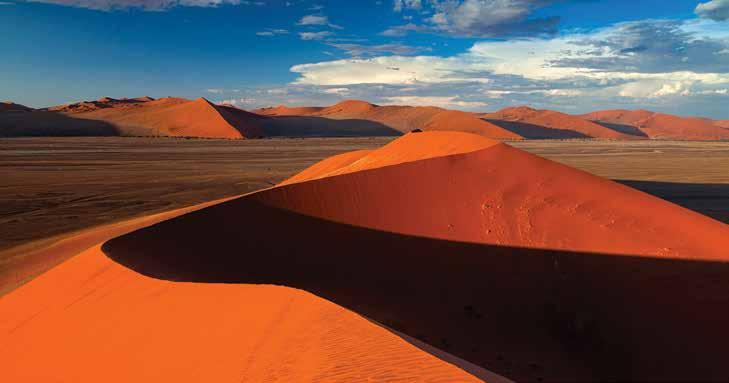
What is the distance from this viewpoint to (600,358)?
7.91 m

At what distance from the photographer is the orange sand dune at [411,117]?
120m

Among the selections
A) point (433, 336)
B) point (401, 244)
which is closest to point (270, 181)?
point (401, 244)

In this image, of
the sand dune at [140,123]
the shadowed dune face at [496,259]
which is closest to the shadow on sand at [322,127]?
the sand dune at [140,123]

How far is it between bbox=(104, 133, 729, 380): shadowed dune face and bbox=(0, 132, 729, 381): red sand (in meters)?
0.04

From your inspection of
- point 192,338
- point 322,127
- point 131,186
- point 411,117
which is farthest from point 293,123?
point 192,338

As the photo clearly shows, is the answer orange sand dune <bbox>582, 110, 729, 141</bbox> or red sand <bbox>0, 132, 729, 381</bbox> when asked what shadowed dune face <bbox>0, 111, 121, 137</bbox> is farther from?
orange sand dune <bbox>582, 110, 729, 141</bbox>

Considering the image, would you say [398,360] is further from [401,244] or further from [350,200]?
[350,200]

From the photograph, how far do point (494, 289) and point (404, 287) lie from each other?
1.64 meters

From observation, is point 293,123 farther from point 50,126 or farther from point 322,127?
point 50,126

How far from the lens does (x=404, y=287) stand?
376 inches

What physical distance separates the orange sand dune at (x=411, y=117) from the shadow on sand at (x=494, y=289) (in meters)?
103

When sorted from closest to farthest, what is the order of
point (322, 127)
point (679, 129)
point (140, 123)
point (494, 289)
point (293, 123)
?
point (494, 289) → point (140, 123) → point (322, 127) → point (293, 123) → point (679, 129)

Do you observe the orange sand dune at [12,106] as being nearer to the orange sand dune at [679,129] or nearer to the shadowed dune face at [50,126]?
the shadowed dune face at [50,126]

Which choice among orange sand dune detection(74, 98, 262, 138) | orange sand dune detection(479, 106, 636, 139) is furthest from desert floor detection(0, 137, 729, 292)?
orange sand dune detection(479, 106, 636, 139)
